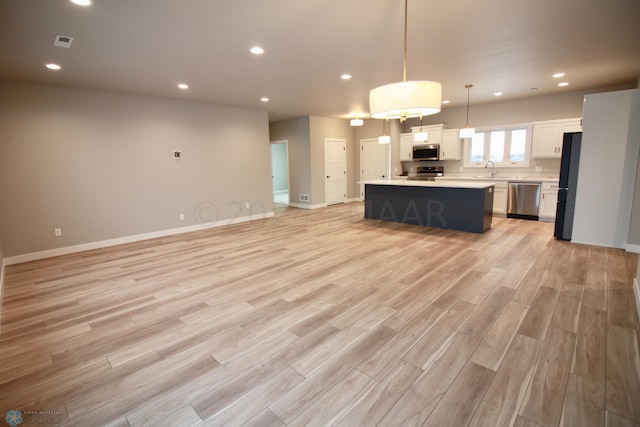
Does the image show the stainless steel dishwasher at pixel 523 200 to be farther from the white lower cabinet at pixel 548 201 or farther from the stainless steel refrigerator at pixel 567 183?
the stainless steel refrigerator at pixel 567 183

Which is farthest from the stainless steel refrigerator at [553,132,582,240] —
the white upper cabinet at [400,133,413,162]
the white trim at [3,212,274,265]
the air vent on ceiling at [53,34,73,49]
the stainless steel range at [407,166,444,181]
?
the air vent on ceiling at [53,34,73,49]

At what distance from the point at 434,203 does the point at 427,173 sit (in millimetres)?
2726

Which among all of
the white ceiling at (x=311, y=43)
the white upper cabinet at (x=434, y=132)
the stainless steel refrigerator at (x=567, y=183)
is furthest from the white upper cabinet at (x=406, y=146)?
the stainless steel refrigerator at (x=567, y=183)

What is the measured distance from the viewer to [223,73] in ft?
14.5

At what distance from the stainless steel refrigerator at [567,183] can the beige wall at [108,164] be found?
21.0 ft

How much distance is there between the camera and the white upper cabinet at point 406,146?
8.62 m

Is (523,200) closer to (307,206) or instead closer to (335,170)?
(335,170)

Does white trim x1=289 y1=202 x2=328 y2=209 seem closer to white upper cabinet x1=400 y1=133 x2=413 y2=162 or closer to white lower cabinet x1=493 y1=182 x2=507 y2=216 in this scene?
white upper cabinet x1=400 y1=133 x2=413 y2=162

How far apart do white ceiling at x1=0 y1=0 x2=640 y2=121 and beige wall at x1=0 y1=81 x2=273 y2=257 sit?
1.52 feet

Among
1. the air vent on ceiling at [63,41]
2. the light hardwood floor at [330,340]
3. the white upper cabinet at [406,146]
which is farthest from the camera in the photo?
the white upper cabinet at [406,146]

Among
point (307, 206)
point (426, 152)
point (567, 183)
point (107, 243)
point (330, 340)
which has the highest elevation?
point (426, 152)

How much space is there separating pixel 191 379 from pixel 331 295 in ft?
5.07

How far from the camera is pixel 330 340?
2.37 meters

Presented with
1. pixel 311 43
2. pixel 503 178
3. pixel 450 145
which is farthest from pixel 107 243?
pixel 503 178
